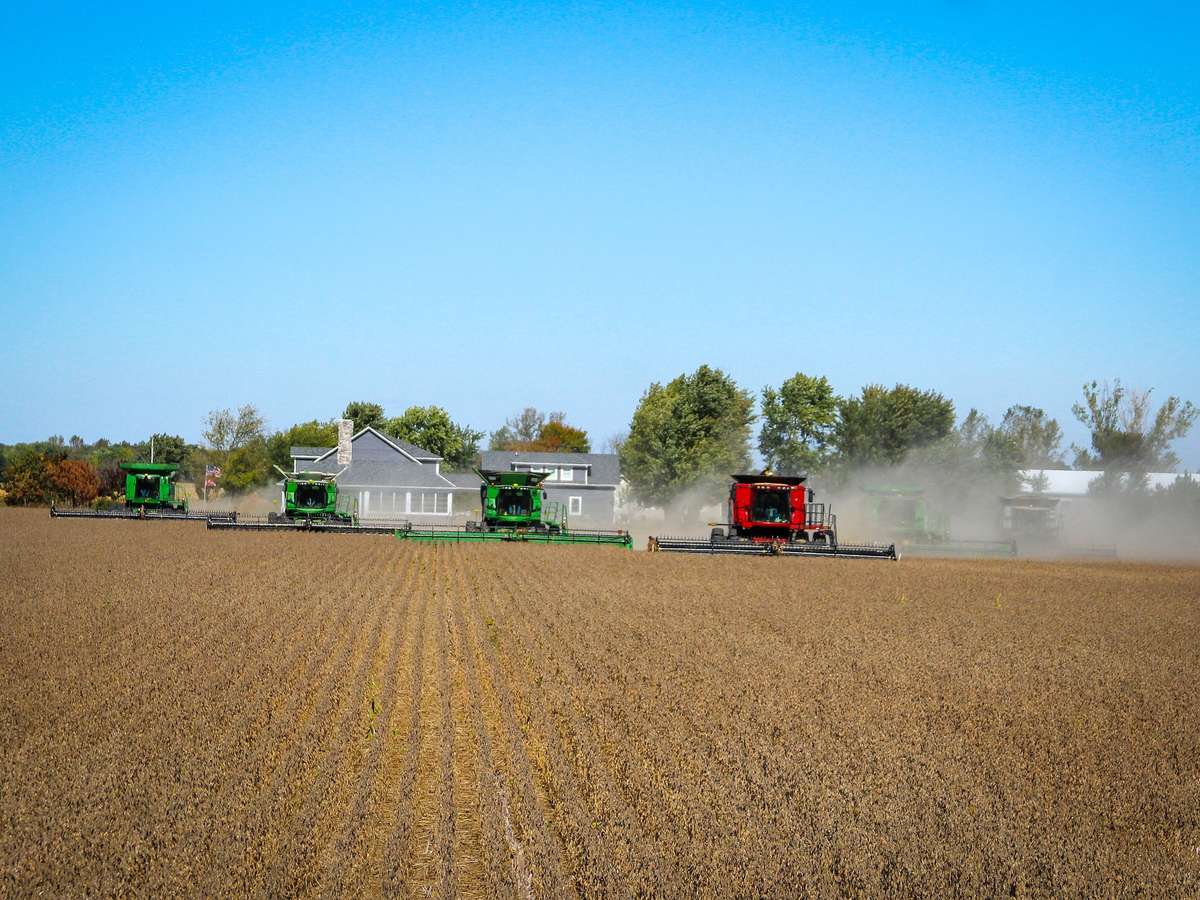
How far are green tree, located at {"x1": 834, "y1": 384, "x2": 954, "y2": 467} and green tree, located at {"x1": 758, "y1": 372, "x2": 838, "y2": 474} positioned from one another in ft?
8.53

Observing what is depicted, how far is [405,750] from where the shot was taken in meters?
9.56

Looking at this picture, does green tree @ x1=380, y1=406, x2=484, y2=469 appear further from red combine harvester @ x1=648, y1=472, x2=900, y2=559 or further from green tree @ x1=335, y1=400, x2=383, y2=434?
red combine harvester @ x1=648, y1=472, x2=900, y2=559

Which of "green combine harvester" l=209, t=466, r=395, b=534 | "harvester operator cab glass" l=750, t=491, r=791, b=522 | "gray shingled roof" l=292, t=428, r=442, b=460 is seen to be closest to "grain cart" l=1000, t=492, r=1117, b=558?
"harvester operator cab glass" l=750, t=491, r=791, b=522

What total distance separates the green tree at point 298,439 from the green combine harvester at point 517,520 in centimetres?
5203

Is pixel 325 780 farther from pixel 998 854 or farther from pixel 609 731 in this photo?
pixel 998 854

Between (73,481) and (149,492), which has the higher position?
(73,481)

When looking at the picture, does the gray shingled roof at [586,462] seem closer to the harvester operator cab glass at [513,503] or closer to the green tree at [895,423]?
the green tree at [895,423]

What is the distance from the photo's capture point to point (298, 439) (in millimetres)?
98938

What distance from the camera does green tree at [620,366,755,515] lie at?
255ft

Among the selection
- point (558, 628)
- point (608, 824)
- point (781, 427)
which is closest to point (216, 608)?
point (558, 628)

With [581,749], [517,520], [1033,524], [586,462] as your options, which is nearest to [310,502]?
[517,520]

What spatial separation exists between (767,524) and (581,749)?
27.8 meters

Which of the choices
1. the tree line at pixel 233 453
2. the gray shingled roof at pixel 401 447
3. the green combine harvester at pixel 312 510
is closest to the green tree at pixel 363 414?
the tree line at pixel 233 453

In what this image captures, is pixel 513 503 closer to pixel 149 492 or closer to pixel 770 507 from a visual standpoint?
pixel 770 507
